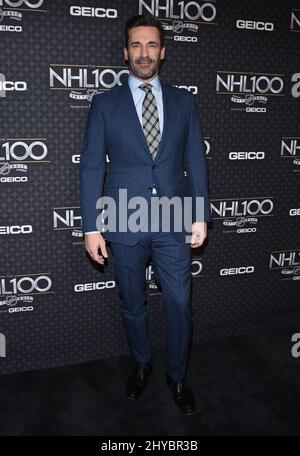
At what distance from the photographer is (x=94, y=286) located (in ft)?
8.61

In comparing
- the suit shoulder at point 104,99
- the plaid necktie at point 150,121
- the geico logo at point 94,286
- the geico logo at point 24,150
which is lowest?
the geico logo at point 94,286

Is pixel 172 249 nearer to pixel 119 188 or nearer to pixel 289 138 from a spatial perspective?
pixel 119 188

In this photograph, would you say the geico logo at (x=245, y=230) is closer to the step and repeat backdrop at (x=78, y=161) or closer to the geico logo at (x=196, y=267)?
the step and repeat backdrop at (x=78, y=161)

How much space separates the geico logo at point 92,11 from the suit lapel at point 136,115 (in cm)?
48

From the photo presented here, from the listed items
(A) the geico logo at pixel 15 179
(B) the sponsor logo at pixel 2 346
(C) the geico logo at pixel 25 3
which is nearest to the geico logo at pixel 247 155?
(A) the geico logo at pixel 15 179

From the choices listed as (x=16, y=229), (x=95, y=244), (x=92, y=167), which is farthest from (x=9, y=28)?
(x=95, y=244)

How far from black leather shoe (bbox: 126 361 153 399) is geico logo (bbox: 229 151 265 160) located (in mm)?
1405

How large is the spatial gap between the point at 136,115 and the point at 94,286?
1120 millimetres

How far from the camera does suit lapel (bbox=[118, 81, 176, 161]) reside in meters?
2.06

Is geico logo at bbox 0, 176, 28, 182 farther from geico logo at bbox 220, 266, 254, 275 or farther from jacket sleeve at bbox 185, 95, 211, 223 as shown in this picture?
geico logo at bbox 220, 266, 254, 275

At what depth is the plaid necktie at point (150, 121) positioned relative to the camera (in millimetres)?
2092

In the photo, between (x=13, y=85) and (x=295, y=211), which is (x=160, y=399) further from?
(x=13, y=85)

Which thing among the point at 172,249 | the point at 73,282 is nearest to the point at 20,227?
the point at 73,282

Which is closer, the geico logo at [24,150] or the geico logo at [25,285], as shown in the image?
the geico logo at [24,150]
